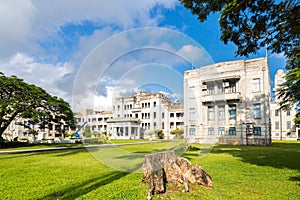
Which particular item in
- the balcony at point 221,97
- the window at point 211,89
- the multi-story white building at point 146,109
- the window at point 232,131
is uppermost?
the window at point 211,89

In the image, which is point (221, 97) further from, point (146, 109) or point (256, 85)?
point (146, 109)

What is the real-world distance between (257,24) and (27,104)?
2308 centimetres

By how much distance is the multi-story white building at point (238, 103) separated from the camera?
26.3m

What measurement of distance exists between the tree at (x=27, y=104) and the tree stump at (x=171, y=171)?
63.5 ft

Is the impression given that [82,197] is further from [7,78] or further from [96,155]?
[7,78]

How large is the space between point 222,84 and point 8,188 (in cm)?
2584

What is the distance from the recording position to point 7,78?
22.1 meters

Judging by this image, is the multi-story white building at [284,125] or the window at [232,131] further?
the multi-story white building at [284,125]

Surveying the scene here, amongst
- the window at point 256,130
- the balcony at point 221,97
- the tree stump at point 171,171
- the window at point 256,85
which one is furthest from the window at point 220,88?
the tree stump at point 171,171

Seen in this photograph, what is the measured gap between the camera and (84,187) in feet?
19.9

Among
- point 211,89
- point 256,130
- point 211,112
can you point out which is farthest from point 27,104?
point 256,130

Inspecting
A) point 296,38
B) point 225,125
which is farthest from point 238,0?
point 225,125

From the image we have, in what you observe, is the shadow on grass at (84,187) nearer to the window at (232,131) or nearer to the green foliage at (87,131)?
the green foliage at (87,131)

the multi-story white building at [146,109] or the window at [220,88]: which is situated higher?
the window at [220,88]
